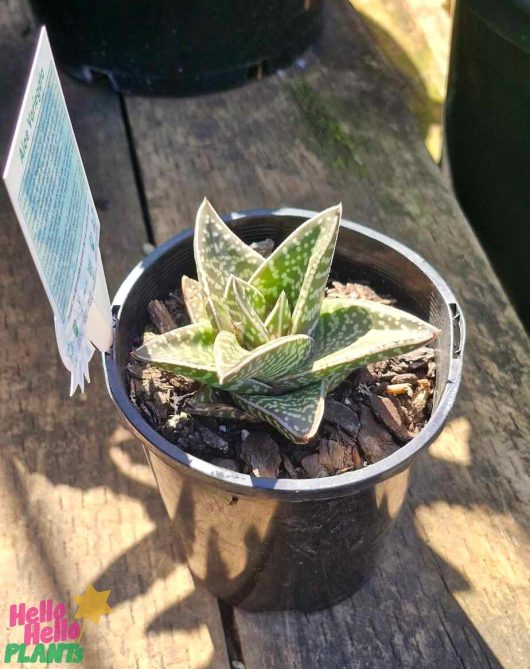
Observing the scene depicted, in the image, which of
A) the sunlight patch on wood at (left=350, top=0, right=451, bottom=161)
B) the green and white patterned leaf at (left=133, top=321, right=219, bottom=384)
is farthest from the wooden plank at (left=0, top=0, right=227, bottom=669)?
the sunlight patch on wood at (left=350, top=0, right=451, bottom=161)

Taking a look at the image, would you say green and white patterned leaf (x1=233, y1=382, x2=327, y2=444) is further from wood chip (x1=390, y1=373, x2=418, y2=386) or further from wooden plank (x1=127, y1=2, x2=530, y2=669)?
wooden plank (x1=127, y1=2, x2=530, y2=669)

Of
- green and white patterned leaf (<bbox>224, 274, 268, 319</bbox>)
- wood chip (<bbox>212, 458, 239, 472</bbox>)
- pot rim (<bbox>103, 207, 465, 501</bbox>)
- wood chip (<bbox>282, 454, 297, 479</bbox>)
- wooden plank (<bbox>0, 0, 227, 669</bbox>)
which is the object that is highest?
green and white patterned leaf (<bbox>224, 274, 268, 319</bbox>)

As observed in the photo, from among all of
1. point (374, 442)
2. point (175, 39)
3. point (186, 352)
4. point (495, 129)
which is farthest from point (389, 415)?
point (175, 39)

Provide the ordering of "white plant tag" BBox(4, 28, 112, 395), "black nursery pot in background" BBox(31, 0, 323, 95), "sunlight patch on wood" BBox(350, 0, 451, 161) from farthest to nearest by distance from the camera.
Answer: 1. "sunlight patch on wood" BBox(350, 0, 451, 161)
2. "black nursery pot in background" BBox(31, 0, 323, 95)
3. "white plant tag" BBox(4, 28, 112, 395)

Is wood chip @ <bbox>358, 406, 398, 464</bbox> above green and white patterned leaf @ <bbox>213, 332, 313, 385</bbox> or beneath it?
beneath

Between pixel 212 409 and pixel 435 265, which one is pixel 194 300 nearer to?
pixel 212 409

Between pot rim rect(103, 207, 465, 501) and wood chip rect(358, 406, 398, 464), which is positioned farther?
wood chip rect(358, 406, 398, 464)

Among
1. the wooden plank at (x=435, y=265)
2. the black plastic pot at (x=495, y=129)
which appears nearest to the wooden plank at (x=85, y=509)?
the wooden plank at (x=435, y=265)
